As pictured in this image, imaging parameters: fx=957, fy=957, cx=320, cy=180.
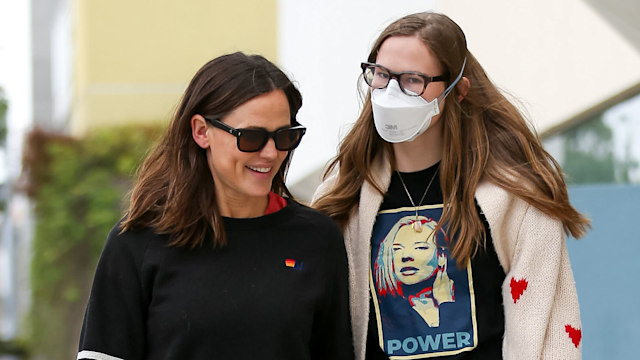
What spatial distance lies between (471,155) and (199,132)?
0.90m

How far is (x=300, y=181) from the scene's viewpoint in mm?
9711

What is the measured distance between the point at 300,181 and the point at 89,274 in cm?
517

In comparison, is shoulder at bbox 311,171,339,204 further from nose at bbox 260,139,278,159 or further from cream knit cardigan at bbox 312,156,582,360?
nose at bbox 260,139,278,159

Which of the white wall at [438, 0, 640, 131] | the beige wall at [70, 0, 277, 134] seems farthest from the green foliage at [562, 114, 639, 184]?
the beige wall at [70, 0, 277, 134]

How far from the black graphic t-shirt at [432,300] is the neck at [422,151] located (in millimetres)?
160

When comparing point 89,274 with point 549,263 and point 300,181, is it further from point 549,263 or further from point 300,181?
point 549,263

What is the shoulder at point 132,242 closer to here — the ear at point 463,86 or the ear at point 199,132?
the ear at point 199,132

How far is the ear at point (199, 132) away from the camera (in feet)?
9.08

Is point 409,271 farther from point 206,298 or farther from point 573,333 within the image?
point 206,298

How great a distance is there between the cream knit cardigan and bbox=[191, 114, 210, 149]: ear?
2.29ft

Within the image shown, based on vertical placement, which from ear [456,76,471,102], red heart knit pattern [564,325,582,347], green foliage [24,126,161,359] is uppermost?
ear [456,76,471,102]

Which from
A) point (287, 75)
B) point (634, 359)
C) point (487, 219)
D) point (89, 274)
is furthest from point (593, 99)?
point (89, 274)

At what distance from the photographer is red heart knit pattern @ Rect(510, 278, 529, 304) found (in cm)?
292

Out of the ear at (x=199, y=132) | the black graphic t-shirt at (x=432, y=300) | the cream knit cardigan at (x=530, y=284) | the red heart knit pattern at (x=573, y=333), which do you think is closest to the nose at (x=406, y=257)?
the black graphic t-shirt at (x=432, y=300)
